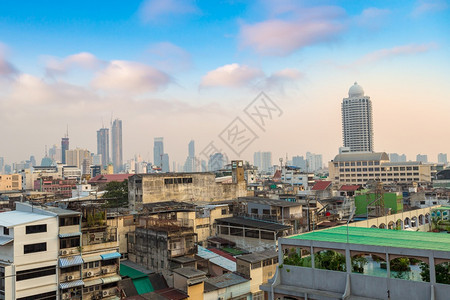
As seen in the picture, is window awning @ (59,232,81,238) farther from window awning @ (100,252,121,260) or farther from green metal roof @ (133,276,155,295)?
green metal roof @ (133,276,155,295)

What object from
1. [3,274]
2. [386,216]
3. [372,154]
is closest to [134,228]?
[3,274]

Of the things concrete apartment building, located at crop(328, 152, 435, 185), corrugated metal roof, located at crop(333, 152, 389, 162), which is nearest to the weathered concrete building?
concrete apartment building, located at crop(328, 152, 435, 185)

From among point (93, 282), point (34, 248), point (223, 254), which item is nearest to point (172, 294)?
point (93, 282)

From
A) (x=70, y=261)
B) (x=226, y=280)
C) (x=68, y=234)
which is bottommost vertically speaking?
(x=226, y=280)

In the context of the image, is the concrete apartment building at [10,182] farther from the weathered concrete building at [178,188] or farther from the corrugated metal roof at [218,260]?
the corrugated metal roof at [218,260]

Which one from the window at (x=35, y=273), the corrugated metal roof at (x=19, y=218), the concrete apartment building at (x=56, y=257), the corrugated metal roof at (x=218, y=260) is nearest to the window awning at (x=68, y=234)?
the concrete apartment building at (x=56, y=257)

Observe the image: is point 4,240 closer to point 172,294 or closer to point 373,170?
point 172,294

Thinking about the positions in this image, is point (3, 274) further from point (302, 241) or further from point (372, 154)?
point (372, 154)
